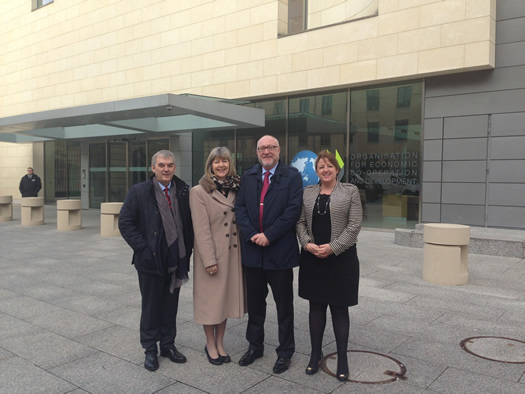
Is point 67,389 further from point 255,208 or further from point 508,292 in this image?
point 508,292

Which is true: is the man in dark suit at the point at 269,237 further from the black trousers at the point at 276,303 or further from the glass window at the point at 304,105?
the glass window at the point at 304,105

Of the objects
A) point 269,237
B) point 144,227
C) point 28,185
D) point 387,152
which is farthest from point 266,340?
point 28,185

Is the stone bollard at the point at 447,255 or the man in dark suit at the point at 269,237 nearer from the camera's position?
the man in dark suit at the point at 269,237

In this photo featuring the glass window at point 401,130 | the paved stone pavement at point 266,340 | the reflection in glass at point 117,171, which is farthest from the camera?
the reflection in glass at point 117,171


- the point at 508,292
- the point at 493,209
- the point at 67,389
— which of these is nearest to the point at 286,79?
the point at 493,209

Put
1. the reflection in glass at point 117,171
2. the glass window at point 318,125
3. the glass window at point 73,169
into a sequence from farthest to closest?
the glass window at point 73,169 < the reflection in glass at point 117,171 < the glass window at point 318,125

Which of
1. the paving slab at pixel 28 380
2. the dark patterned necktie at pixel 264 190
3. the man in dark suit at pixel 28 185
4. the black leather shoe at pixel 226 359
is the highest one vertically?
the dark patterned necktie at pixel 264 190

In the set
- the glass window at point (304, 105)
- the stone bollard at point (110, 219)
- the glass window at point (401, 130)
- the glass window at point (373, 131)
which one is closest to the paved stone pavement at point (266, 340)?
the stone bollard at point (110, 219)

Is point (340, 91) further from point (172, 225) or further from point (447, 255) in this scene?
point (172, 225)

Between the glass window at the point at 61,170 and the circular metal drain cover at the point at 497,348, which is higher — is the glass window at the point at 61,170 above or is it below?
above

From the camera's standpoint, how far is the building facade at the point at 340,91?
11469 millimetres

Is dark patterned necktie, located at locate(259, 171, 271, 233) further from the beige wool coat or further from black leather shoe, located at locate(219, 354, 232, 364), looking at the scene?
black leather shoe, located at locate(219, 354, 232, 364)

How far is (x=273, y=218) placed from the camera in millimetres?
3734

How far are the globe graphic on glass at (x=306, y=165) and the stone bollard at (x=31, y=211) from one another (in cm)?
877
